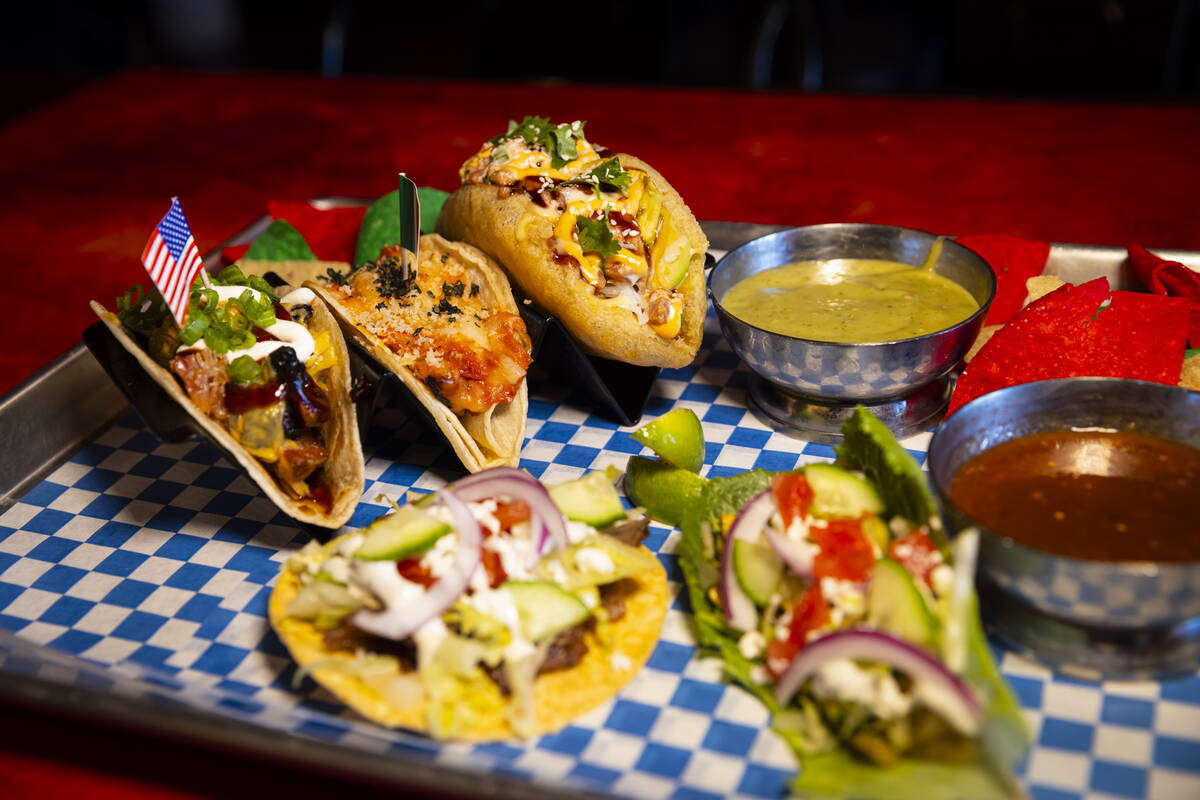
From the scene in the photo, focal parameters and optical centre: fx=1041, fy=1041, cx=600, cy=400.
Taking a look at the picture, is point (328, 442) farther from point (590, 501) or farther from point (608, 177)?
point (608, 177)

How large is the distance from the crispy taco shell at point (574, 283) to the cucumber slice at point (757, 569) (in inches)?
37.8

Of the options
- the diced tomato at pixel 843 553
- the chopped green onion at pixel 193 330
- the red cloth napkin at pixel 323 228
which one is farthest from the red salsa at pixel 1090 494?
the red cloth napkin at pixel 323 228

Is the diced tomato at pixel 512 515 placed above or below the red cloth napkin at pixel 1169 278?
below

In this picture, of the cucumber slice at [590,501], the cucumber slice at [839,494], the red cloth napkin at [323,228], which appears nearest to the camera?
the cucumber slice at [839,494]

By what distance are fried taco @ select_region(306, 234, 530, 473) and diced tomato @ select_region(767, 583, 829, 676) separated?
3.48 feet

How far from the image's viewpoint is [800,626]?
7.06 ft

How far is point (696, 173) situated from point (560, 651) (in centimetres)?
328

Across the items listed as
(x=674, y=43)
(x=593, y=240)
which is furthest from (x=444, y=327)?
(x=674, y=43)

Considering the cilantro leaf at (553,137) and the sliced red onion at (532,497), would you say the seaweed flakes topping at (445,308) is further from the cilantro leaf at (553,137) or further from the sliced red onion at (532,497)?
the sliced red onion at (532,497)

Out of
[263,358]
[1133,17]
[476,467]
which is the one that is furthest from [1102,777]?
[1133,17]

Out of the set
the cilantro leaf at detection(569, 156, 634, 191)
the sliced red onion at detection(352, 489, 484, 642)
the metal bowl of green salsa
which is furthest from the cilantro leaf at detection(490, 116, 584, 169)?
the sliced red onion at detection(352, 489, 484, 642)

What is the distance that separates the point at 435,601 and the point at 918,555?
1002 millimetres

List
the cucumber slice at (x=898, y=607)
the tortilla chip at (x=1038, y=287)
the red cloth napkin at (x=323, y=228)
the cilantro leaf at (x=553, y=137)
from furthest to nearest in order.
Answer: the red cloth napkin at (x=323, y=228), the tortilla chip at (x=1038, y=287), the cilantro leaf at (x=553, y=137), the cucumber slice at (x=898, y=607)

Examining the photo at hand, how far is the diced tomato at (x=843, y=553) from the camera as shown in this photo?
2131 millimetres
